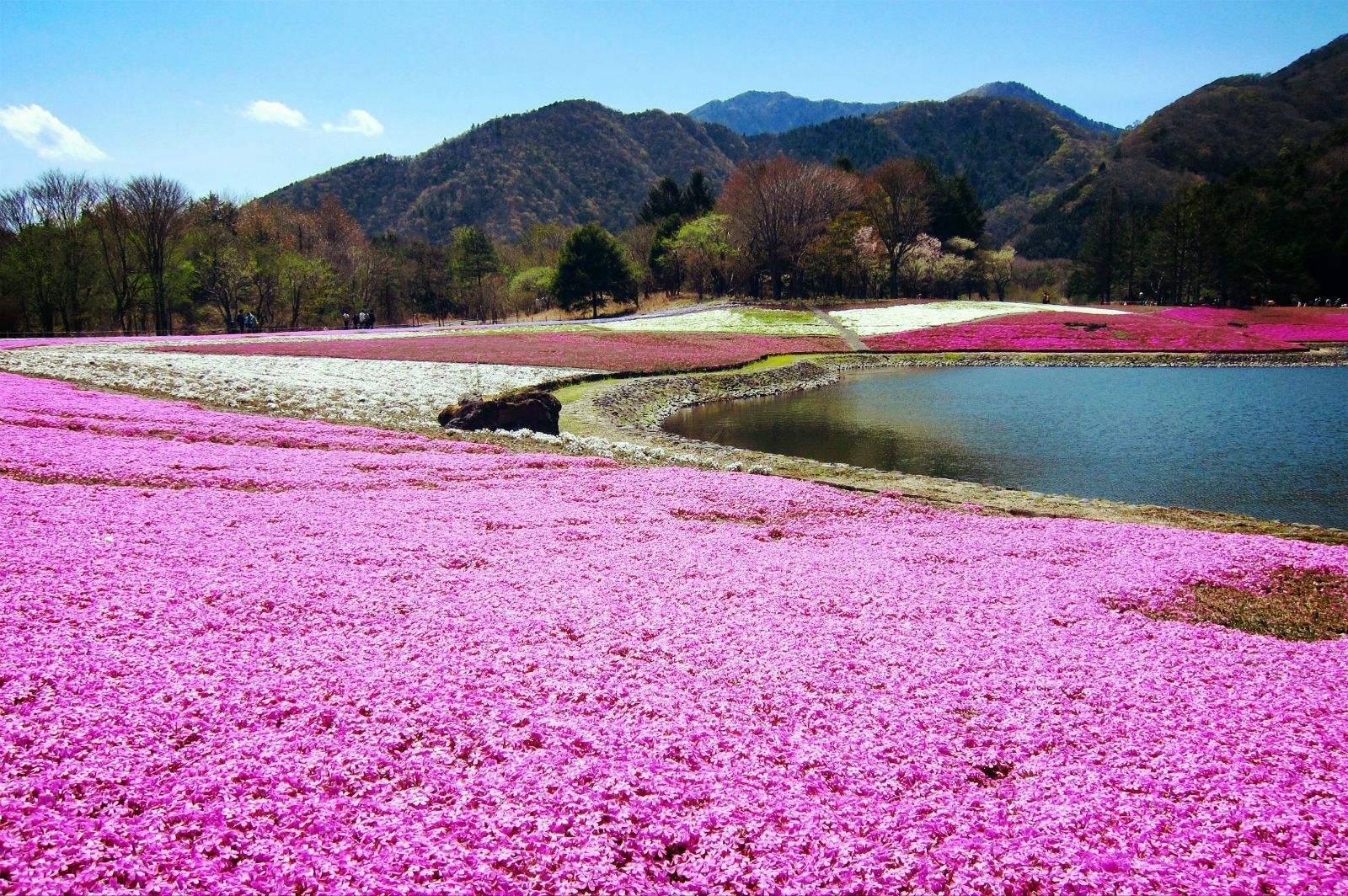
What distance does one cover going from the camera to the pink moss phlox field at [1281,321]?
52.6 m

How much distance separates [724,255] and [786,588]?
84.4 meters

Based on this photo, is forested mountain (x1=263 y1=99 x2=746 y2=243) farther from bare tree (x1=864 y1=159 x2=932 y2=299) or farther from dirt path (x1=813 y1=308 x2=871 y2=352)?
dirt path (x1=813 y1=308 x2=871 y2=352)

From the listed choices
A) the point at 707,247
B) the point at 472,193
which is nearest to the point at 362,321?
the point at 707,247

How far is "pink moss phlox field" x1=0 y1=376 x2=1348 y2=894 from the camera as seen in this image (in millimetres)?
3666

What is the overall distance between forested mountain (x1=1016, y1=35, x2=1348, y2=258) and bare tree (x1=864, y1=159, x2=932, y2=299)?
62.7 metres

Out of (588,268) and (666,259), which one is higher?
(666,259)

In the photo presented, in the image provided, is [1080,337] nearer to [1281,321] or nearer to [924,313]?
[924,313]

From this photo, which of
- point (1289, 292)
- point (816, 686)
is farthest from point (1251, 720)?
point (1289, 292)

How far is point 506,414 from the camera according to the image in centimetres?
2053

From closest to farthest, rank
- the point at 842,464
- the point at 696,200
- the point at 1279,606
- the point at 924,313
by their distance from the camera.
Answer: the point at 1279,606 < the point at 842,464 < the point at 924,313 < the point at 696,200

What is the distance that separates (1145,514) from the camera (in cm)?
1395

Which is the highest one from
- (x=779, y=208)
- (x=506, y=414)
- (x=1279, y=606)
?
(x=779, y=208)

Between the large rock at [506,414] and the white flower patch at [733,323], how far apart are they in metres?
37.8

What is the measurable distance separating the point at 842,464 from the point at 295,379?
2025cm
